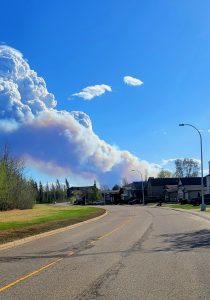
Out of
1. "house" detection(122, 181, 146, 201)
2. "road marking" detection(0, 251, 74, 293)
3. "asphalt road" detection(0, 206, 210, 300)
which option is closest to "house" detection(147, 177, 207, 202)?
"house" detection(122, 181, 146, 201)

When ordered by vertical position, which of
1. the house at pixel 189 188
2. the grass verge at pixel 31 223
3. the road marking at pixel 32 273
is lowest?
the road marking at pixel 32 273

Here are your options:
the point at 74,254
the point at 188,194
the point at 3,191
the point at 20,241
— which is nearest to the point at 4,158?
the point at 3,191

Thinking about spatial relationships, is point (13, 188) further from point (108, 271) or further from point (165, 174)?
point (165, 174)

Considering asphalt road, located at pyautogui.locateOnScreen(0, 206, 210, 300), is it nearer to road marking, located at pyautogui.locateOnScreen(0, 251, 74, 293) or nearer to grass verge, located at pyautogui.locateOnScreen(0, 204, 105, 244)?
road marking, located at pyautogui.locateOnScreen(0, 251, 74, 293)

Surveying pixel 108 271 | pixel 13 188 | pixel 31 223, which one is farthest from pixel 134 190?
pixel 108 271

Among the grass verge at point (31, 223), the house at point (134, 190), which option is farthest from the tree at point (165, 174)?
the grass verge at point (31, 223)

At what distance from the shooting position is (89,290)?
9555mm

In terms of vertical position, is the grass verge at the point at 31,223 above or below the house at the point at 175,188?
below

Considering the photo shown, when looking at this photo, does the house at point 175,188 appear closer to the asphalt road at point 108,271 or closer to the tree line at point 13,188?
the tree line at point 13,188

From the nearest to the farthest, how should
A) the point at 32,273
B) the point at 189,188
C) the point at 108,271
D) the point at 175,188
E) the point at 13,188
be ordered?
the point at 108,271, the point at 32,273, the point at 13,188, the point at 189,188, the point at 175,188

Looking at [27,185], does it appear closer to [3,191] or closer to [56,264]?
[3,191]

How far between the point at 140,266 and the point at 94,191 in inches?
6292

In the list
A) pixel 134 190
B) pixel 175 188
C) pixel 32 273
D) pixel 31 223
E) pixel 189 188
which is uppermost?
pixel 134 190

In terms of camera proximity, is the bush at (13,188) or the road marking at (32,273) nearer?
the road marking at (32,273)
